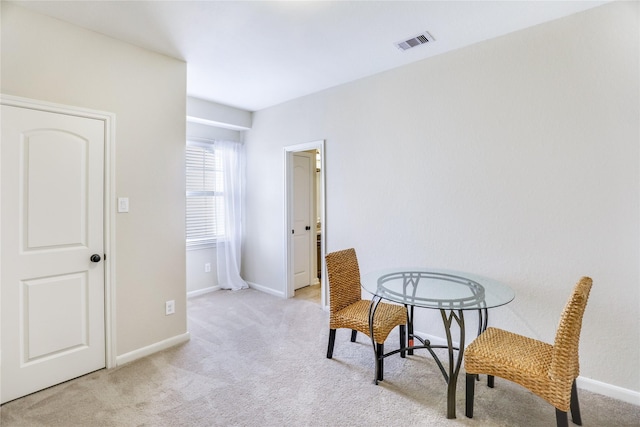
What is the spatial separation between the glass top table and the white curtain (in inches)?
103

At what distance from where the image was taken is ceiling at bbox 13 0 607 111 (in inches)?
84.1

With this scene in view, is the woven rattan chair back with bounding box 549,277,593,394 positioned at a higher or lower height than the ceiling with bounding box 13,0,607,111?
lower

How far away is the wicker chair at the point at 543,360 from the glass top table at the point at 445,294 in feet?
0.44

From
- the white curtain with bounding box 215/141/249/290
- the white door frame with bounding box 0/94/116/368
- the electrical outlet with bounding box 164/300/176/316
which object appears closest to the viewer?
the white door frame with bounding box 0/94/116/368

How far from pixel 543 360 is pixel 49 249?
10.7 feet

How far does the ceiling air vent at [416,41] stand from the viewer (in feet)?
8.27

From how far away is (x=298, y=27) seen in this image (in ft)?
7.84

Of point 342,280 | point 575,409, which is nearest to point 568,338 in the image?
point 575,409

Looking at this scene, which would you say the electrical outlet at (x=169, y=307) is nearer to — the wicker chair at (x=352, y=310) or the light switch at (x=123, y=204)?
the light switch at (x=123, y=204)

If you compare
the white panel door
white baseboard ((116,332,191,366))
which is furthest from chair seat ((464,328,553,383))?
the white panel door

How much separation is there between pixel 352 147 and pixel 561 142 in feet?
6.02

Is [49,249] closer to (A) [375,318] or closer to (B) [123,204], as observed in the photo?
(B) [123,204]

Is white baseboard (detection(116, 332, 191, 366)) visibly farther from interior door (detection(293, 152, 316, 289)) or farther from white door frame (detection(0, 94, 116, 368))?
interior door (detection(293, 152, 316, 289))

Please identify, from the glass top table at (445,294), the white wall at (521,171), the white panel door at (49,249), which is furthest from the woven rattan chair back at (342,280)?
the white panel door at (49,249)
